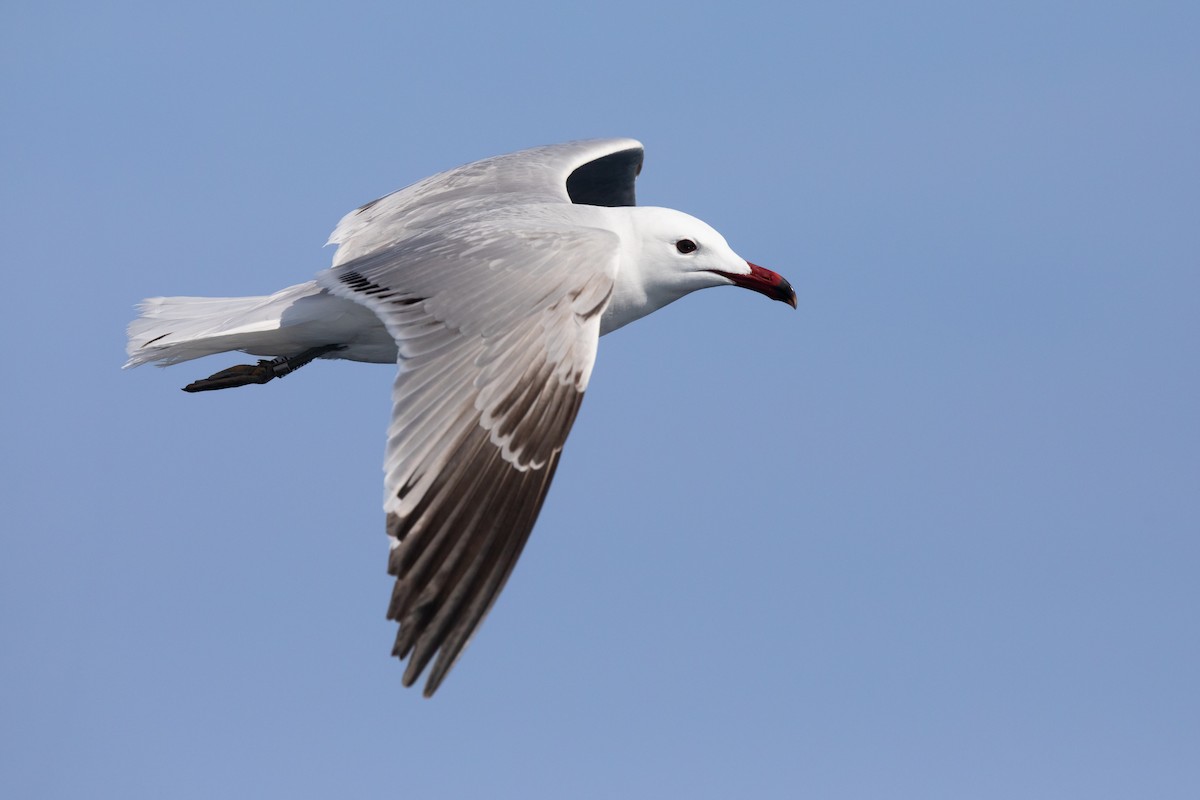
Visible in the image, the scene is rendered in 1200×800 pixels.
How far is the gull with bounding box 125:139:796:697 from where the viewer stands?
257 inches

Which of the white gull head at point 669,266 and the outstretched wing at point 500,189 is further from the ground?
the outstretched wing at point 500,189

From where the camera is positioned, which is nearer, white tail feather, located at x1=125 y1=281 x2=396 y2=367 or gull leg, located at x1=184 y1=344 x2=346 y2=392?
white tail feather, located at x1=125 y1=281 x2=396 y2=367

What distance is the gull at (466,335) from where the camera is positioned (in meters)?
6.54

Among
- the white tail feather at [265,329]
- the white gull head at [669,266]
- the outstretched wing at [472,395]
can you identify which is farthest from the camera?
the white gull head at [669,266]

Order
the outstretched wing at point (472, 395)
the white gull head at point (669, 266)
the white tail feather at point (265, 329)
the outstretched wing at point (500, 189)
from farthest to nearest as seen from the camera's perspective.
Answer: the outstretched wing at point (500, 189)
the white gull head at point (669, 266)
the white tail feather at point (265, 329)
the outstretched wing at point (472, 395)

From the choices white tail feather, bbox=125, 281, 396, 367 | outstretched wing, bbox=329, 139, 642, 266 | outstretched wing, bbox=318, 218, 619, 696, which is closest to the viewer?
outstretched wing, bbox=318, 218, 619, 696

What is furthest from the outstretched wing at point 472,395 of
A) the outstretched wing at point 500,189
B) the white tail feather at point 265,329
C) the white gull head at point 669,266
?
the outstretched wing at point 500,189

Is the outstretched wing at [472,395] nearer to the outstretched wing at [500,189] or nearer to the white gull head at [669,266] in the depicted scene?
the white gull head at [669,266]

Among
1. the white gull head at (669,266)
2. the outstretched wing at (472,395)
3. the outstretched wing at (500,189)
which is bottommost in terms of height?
the outstretched wing at (472,395)

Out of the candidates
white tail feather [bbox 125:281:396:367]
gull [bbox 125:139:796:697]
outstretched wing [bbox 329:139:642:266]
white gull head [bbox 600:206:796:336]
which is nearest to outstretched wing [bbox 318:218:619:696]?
gull [bbox 125:139:796:697]

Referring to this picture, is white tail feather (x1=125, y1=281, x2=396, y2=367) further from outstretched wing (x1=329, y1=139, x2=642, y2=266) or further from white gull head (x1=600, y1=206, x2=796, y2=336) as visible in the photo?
white gull head (x1=600, y1=206, x2=796, y2=336)

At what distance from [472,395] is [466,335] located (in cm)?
36

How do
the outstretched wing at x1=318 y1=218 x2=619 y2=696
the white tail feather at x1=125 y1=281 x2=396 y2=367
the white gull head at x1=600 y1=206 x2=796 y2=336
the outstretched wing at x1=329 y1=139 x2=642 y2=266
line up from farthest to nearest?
the outstretched wing at x1=329 y1=139 x2=642 y2=266 → the white gull head at x1=600 y1=206 x2=796 y2=336 → the white tail feather at x1=125 y1=281 x2=396 y2=367 → the outstretched wing at x1=318 y1=218 x2=619 y2=696

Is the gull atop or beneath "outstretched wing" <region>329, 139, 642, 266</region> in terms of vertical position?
beneath
